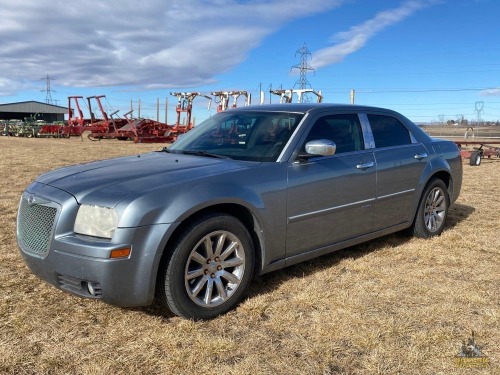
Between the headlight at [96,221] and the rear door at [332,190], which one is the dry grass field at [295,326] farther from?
the headlight at [96,221]

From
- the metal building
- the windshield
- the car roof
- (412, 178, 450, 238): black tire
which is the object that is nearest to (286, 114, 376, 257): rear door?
the car roof

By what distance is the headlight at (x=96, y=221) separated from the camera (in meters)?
2.90

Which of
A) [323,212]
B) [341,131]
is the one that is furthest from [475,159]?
[323,212]

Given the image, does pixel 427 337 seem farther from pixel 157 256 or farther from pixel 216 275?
pixel 157 256

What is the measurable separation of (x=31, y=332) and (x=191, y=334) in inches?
41.0

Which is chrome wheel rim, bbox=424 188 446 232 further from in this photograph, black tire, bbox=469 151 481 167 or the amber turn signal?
black tire, bbox=469 151 481 167

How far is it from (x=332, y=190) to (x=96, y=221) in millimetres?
2005

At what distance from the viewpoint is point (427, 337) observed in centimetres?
301

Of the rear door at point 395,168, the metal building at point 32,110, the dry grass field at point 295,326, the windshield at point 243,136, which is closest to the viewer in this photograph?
the dry grass field at point 295,326

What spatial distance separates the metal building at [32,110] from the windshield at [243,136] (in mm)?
71357

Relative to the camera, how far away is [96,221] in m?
2.94

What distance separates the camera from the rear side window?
4777 millimetres

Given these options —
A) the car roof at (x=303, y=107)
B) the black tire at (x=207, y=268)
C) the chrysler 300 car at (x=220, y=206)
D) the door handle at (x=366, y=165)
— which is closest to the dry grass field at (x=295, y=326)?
the black tire at (x=207, y=268)

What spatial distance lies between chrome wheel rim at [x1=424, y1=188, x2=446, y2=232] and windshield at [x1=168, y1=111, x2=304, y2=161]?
221 centimetres
